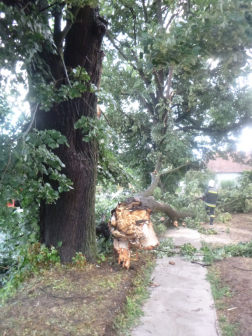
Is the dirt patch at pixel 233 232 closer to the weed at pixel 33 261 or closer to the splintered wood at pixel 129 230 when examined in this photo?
the splintered wood at pixel 129 230

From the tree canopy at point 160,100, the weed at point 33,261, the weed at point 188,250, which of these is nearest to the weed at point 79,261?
the weed at point 33,261

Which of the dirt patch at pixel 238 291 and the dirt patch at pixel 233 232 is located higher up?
the dirt patch at pixel 233 232

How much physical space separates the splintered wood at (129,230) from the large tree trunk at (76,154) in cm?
53

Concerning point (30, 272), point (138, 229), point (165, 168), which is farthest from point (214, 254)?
point (165, 168)

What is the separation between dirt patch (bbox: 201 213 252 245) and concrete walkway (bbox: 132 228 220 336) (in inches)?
100

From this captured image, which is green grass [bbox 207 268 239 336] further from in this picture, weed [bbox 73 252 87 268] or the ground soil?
weed [bbox 73 252 87 268]

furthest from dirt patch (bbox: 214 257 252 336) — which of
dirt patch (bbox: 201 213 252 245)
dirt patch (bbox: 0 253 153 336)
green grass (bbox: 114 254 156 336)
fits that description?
dirt patch (bbox: 201 213 252 245)

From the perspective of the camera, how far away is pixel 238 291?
A: 4.35m

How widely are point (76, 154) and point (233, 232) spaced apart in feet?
22.3

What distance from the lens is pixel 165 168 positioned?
1373 centimetres

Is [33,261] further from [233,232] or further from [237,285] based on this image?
[233,232]

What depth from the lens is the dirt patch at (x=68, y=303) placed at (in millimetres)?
2975

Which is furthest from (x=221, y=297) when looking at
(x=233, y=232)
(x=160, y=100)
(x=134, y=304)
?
(x=160, y=100)

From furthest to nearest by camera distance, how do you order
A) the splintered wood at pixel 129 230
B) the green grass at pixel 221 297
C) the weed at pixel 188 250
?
the weed at pixel 188 250 < the splintered wood at pixel 129 230 < the green grass at pixel 221 297
